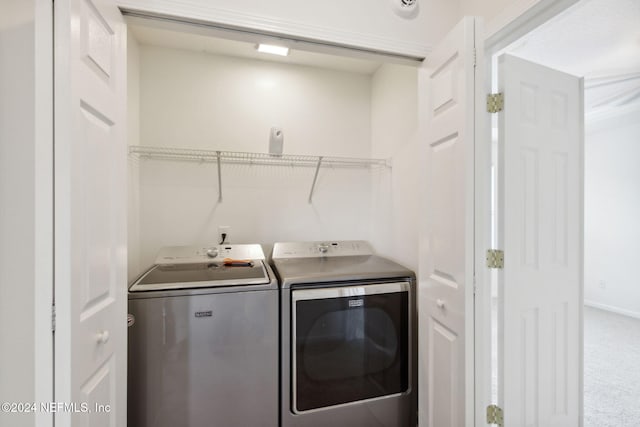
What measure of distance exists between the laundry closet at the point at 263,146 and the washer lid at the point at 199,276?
370 mm

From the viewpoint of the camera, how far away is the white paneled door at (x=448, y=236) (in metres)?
1.10

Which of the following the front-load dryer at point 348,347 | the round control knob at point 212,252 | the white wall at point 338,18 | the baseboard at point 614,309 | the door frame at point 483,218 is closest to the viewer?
the door frame at point 483,218

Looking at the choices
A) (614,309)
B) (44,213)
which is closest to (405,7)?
(44,213)

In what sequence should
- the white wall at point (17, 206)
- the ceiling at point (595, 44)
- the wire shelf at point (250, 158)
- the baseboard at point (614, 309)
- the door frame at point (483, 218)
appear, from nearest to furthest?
the white wall at point (17, 206)
the door frame at point (483, 218)
the ceiling at point (595, 44)
the wire shelf at point (250, 158)
the baseboard at point (614, 309)

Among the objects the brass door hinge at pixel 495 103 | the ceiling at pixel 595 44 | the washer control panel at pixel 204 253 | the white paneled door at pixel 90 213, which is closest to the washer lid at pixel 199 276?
the washer control panel at pixel 204 253

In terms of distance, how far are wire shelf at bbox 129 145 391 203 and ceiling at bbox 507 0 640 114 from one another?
1.39 m

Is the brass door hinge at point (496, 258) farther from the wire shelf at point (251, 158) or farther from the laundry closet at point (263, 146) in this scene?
the wire shelf at point (251, 158)

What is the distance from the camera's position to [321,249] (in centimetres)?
220

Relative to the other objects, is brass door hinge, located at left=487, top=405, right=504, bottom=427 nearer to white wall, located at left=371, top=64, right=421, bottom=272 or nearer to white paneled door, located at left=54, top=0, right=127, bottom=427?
white wall, located at left=371, top=64, right=421, bottom=272

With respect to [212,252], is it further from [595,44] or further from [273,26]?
[595,44]

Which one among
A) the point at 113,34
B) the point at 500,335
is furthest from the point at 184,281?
the point at 500,335

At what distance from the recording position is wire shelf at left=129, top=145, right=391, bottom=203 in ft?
6.86

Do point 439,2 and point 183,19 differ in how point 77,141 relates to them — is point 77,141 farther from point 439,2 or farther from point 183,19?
point 439,2

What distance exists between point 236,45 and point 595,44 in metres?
2.69
